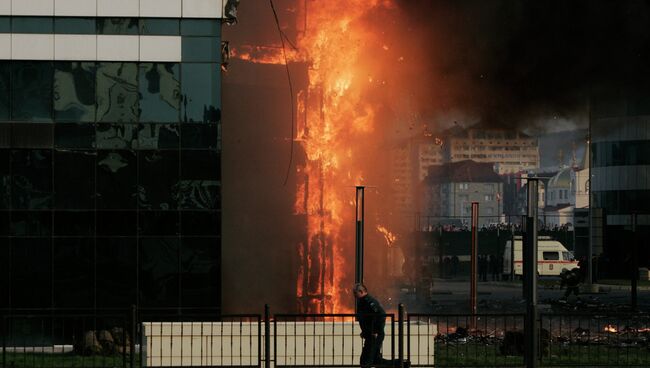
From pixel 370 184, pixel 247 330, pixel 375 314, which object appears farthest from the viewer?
pixel 370 184

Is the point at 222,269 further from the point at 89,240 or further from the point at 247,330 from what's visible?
the point at 247,330

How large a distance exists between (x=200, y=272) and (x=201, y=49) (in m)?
4.87

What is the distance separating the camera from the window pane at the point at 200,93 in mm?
25281

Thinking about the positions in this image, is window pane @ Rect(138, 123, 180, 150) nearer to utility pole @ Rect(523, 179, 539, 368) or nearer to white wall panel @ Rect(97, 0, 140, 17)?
white wall panel @ Rect(97, 0, 140, 17)

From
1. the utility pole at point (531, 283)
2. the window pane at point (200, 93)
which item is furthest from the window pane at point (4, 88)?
the utility pole at point (531, 283)

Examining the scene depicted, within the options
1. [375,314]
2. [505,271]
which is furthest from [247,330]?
[505,271]

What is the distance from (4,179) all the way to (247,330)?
792 centimetres

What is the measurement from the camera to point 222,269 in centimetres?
2662

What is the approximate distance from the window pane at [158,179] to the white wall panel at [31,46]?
297 cm

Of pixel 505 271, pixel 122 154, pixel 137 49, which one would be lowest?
pixel 505 271

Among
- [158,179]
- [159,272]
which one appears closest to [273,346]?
[159,272]

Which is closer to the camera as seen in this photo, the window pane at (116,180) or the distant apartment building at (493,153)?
the window pane at (116,180)

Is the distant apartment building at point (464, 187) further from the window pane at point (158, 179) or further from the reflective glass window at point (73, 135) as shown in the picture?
the reflective glass window at point (73, 135)

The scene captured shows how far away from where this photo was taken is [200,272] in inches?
993
